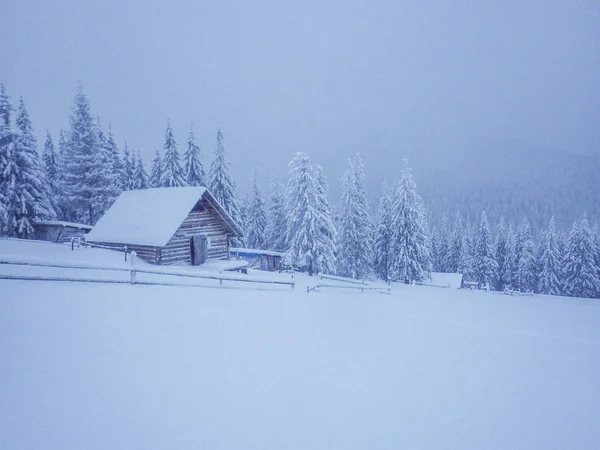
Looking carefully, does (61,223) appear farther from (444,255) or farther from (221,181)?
(444,255)

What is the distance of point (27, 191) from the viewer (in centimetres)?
2948

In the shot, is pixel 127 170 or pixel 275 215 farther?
pixel 275 215

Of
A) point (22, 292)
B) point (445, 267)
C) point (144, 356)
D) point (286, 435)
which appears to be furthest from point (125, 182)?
point (445, 267)

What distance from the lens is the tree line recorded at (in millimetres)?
30234

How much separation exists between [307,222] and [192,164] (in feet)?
56.8

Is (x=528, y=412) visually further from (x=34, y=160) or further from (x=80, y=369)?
(x=34, y=160)

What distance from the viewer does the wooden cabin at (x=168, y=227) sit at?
2220cm

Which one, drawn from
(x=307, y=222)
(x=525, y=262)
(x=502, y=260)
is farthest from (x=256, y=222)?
(x=525, y=262)

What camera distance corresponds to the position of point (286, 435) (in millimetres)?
4707

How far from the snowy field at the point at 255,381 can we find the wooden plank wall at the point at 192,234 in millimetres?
12024

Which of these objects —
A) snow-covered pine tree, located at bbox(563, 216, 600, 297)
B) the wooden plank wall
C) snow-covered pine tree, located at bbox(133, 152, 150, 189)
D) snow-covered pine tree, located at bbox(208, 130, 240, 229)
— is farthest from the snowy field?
snow-covered pine tree, located at bbox(563, 216, 600, 297)

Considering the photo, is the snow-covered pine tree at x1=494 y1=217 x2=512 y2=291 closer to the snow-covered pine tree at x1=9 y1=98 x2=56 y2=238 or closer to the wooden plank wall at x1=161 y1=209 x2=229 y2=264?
the wooden plank wall at x1=161 y1=209 x2=229 y2=264

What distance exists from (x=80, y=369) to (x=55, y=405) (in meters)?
1.00

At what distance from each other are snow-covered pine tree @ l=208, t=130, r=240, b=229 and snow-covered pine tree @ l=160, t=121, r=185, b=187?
4178 mm
